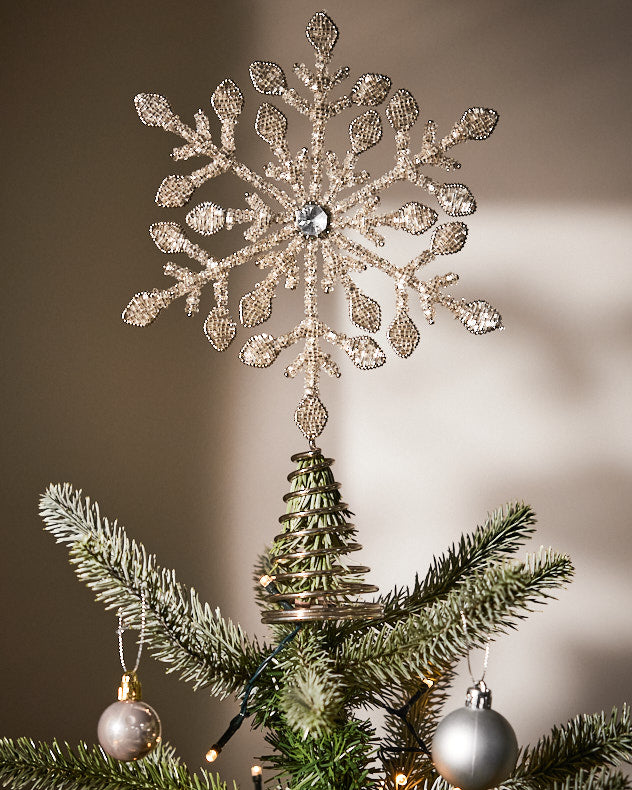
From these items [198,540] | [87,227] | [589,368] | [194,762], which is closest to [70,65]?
[87,227]

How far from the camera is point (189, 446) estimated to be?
0.96 meters

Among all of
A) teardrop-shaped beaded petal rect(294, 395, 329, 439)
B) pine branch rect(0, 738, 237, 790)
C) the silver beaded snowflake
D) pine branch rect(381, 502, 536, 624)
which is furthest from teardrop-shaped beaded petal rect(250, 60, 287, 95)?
pine branch rect(0, 738, 237, 790)

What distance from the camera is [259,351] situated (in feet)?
1.99

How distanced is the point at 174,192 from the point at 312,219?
103 mm

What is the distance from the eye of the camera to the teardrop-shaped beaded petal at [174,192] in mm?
596

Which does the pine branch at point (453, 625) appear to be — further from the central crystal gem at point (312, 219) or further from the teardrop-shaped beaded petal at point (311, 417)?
the central crystal gem at point (312, 219)

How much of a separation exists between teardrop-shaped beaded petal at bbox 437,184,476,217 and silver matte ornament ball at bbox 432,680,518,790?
34cm

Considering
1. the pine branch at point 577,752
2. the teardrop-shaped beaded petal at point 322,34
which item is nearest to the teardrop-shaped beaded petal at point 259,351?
the teardrop-shaped beaded petal at point 322,34

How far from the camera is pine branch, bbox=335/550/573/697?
1.74ft

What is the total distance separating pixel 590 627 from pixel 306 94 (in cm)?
69

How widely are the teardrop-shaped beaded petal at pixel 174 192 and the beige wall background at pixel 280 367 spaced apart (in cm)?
35

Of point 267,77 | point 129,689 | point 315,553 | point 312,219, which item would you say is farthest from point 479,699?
point 267,77

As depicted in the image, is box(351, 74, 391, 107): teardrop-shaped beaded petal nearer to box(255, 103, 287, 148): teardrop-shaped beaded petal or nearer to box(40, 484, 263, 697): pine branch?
box(255, 103, 287, 148): teardrop-shaped beaded petal

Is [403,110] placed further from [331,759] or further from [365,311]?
[331,759]
